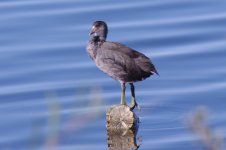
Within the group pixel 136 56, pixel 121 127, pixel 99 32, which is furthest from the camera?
pixel 99 32

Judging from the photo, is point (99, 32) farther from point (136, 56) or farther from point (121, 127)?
point (121, 127)

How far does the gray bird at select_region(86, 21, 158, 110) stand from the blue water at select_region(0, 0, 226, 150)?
0.30 metres

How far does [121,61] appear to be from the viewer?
920cm

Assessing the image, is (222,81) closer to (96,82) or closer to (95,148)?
(96,82)

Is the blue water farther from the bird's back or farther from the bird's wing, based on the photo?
the bird's wing

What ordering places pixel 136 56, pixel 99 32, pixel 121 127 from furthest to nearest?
pixel 99 32 → pixel 121 127 → pixel 136 56

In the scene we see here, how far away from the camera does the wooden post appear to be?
358 inches

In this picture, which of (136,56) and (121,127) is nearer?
(136,56)

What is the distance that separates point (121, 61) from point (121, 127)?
25.3 inches

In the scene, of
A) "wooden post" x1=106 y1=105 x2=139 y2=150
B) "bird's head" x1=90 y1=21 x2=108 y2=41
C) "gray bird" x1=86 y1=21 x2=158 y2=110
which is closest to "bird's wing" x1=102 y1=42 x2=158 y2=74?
"gray bird" x1=86 y1=21 x2=158 y2=110

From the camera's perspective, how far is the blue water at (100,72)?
9.40 metres

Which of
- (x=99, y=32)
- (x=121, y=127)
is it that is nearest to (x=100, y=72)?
(x=99, y=32)

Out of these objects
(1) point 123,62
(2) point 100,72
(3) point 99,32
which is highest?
(2) point 100,72

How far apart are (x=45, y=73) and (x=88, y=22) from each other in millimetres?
2142
